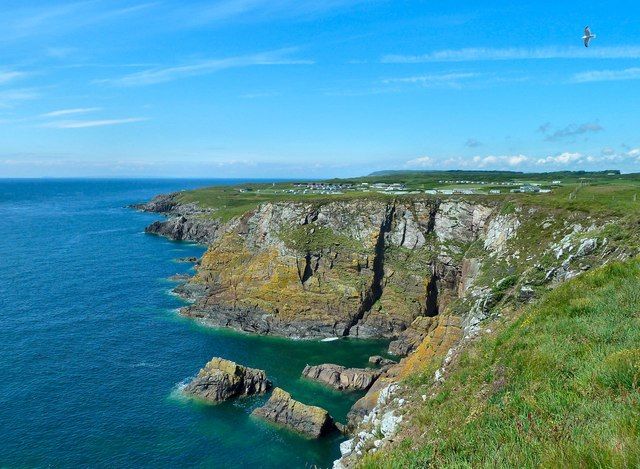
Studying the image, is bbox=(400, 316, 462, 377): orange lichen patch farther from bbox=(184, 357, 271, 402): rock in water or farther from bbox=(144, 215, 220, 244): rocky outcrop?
bbox=(144, 215, 220, 244): rocky outcrop

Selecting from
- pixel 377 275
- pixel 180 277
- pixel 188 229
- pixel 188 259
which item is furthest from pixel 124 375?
pixel 188 229

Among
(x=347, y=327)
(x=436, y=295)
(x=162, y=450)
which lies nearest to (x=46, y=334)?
(x=162, y=450)

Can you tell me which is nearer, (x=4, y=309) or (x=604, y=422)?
(x=604, y=422)

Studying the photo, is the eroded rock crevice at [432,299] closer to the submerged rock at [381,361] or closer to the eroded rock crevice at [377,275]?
the eroded rock crevice at [377,275]

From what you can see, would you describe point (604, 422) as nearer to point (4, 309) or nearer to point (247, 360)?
point (247, 360)

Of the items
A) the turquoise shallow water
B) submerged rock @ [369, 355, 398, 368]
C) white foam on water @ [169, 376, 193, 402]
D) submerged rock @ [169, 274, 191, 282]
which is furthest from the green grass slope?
submerged rock @ [169, 274, 191, 282]

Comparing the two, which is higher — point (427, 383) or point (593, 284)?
point (593, 284)

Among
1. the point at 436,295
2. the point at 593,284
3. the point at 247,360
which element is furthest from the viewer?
the point at 436,295
